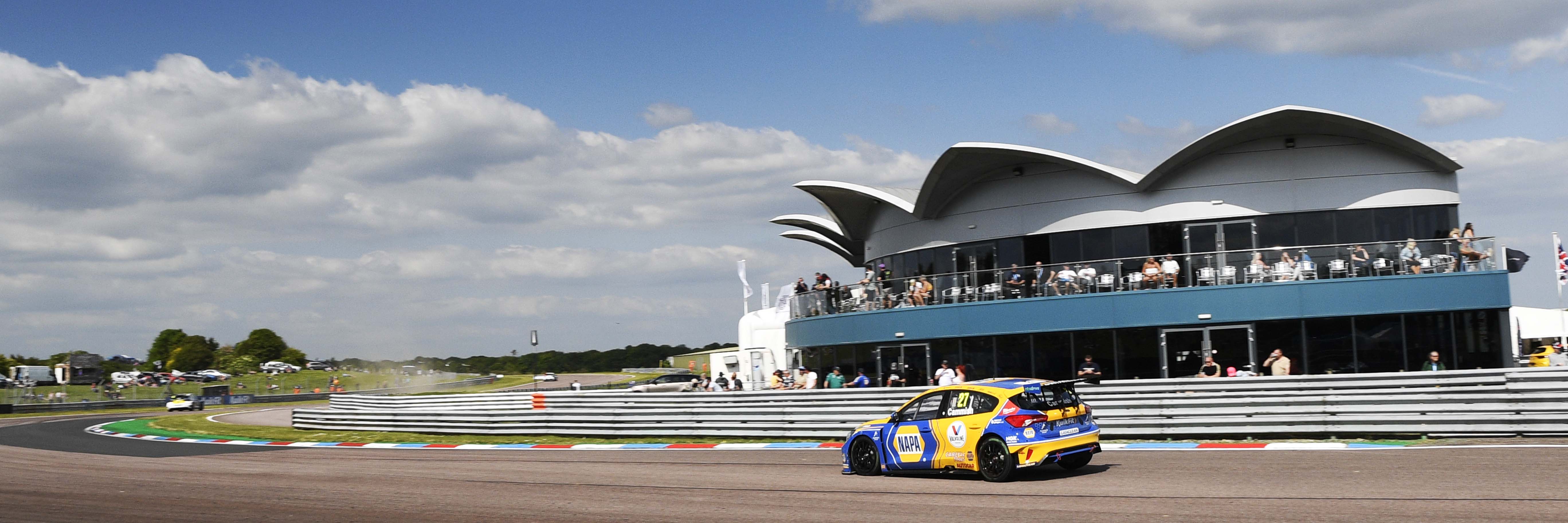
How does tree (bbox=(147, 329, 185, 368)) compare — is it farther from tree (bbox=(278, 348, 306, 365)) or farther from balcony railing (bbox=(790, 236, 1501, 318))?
balcony railing (bbox=(790, 236, 1501, 318))

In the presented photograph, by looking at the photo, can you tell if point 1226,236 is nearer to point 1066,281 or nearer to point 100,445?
point 1066,281

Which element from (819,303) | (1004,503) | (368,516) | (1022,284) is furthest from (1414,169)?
(368,516)

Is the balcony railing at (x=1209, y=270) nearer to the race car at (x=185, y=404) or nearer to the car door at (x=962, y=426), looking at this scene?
the car door at (x=962, y=426)

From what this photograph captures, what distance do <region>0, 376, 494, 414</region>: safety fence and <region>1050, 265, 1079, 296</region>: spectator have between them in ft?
82.9

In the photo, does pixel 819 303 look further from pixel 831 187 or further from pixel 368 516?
pixel 368 516

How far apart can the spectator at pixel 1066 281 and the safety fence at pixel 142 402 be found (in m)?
25.3

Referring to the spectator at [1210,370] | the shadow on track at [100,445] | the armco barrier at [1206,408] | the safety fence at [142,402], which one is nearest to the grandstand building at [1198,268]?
the spectator at [1210,370]

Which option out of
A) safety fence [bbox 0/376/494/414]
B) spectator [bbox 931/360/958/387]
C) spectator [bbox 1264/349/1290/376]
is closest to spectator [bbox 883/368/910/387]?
spectator [bbox 931/360/958/387]

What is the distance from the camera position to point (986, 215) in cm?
2920

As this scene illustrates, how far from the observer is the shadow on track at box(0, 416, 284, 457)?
23.7m

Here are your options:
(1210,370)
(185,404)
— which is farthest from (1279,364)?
(185,404)

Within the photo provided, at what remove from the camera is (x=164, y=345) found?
191500 millimetres

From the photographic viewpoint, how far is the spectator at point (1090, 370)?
14.7 m

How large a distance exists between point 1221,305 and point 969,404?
40.0 ft
